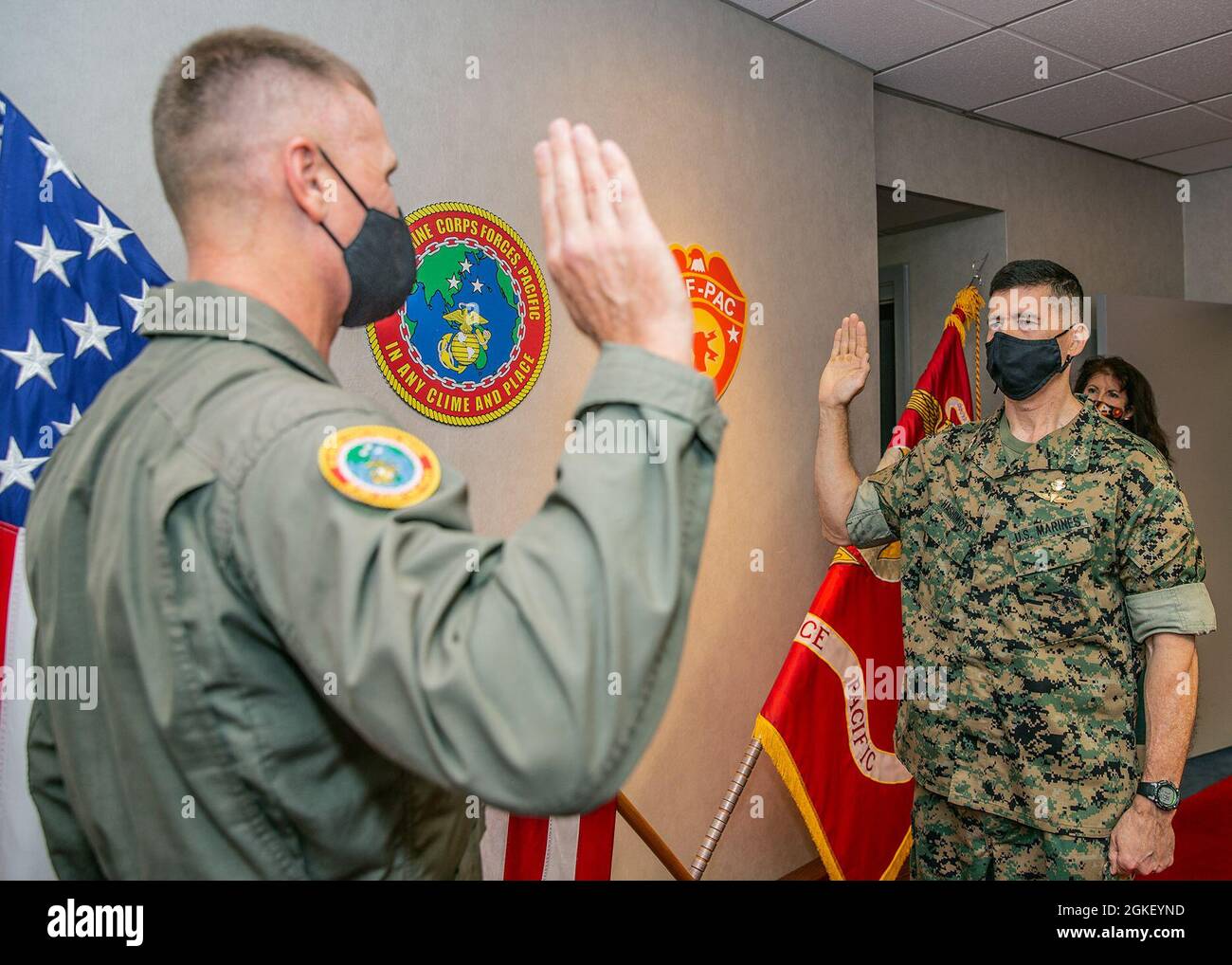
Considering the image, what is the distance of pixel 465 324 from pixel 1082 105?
304cm

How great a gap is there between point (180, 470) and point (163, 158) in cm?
35

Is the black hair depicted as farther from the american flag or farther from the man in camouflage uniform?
the american flag

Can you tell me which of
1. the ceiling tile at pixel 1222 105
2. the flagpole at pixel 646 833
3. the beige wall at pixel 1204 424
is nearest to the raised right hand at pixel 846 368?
the flagpole at pixel 646 833

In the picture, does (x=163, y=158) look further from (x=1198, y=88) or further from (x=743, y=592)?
(x=1198, y=88)

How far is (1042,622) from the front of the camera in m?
1.81

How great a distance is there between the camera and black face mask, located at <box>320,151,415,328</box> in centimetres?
83

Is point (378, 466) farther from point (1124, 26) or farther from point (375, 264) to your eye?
point (1124, 26)

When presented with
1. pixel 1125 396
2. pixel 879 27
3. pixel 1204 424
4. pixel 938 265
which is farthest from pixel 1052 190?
pixel 879 27

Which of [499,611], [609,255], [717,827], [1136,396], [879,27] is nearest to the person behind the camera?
[499,611]

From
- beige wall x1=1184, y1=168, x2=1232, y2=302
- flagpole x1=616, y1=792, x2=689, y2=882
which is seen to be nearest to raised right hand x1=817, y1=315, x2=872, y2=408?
flagpole x1=616, y1=792, x2=689, y2=882

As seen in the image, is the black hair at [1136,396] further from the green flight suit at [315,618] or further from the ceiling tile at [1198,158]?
the green flight suit at [315,618]

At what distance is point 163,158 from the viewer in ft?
2.62

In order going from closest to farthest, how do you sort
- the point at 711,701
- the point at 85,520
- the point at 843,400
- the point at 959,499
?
the point at 85,520 < the point at 959,499 < the point at 843,400 < the point at 711,701

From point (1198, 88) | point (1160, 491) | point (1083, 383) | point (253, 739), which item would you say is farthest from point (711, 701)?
point (1198, 88)
